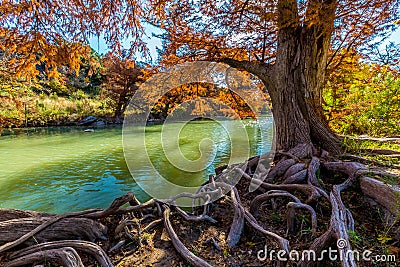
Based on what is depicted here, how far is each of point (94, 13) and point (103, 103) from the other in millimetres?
22532

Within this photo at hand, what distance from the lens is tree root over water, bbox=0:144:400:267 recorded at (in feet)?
6.08

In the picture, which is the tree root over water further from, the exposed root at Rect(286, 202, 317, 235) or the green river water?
the green river water

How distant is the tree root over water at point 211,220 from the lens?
1.85 metres

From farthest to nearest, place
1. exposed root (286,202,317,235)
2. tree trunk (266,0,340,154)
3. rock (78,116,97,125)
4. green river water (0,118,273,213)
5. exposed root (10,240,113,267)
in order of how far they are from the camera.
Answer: rock (78,116,97,125), green river water (0,118,273,213), tree trunk (266,0,340,154), exposed root (286,202,317,235), exposed root (10,240,113,267)

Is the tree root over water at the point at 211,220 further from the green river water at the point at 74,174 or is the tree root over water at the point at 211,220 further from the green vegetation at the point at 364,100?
the green vegetation at the point at 364,100

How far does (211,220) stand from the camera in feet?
8.59

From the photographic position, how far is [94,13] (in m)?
2.71

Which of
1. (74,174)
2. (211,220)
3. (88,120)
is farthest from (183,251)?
(88,120)

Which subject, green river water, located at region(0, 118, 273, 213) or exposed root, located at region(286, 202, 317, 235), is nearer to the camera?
exposed root, located at region(286, 202, 317, 235)

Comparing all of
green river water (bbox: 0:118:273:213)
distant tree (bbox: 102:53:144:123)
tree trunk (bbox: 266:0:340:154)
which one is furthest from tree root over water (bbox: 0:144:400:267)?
distant tree (bbox: 102:53:144:123)
